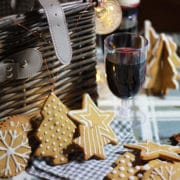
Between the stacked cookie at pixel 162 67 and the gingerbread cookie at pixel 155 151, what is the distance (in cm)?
25

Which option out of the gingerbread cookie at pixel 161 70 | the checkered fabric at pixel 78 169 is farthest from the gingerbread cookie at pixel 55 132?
the gingerbread cookie at pixel 161 70

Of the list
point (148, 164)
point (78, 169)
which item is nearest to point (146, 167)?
point (148, 164)

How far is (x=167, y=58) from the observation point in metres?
0.93

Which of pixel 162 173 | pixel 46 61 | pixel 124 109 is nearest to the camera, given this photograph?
pixel 162 173

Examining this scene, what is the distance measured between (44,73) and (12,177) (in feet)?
0.66

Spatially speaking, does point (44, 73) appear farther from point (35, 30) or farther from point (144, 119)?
point (144, 119)

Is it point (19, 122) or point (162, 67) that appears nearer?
point (19, 122)

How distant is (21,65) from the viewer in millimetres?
735

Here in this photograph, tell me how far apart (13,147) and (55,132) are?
8 centimetres

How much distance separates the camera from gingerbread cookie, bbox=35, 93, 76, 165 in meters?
0.73

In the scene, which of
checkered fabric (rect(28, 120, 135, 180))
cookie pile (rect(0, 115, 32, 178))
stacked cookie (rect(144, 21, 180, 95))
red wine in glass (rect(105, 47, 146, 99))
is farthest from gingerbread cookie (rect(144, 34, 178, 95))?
cookie pile (rect(0, 115, 32, 178))

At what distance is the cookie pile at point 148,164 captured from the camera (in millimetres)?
656

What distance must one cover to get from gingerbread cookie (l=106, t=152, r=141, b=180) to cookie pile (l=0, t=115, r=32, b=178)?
0.15m

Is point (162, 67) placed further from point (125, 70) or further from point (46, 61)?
point (46, 61)
